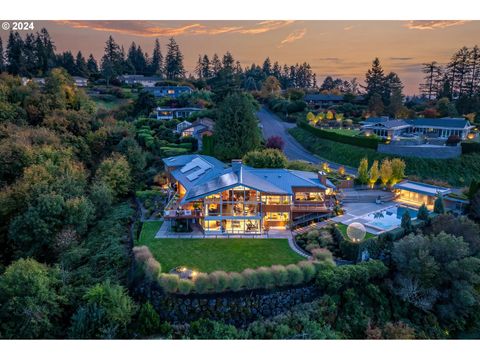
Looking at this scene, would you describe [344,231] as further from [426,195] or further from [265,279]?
[426,195]

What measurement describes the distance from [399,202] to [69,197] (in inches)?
1028

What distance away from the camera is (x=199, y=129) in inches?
1660

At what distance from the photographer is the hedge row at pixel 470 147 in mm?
35634

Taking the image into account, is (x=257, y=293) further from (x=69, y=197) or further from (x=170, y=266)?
(x=69, y=197)

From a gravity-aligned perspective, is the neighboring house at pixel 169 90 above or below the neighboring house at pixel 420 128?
above

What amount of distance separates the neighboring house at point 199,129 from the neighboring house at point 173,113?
7082 mm

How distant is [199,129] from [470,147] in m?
30.5

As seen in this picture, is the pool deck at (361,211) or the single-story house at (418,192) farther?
the single-story house at (418,192)

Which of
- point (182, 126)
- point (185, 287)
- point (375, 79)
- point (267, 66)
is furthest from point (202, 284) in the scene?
point (267, 66)

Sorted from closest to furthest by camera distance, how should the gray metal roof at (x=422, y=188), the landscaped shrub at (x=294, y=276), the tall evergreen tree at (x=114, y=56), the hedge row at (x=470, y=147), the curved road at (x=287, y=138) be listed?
the landscaped shrub at (x=294, y=276) → the gray metal roof at (x=422, y=188) → the hedge row at (x=470, y=147) → the curved road at (x=287, y=138) → the tall evergreen tree at (x=114, y=56)

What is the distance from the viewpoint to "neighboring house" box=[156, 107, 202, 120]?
50509 mm

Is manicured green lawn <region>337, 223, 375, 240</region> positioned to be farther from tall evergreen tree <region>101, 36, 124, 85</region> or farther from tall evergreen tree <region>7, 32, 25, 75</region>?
tall evergreen tree <region>101, 36, 124, 85</region>

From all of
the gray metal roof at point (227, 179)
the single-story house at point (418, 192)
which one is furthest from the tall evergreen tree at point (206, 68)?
the single-story house at point (418, 192)

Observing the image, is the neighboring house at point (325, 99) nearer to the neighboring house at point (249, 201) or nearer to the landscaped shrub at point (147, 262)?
the neighboring house at point (249, 201)
